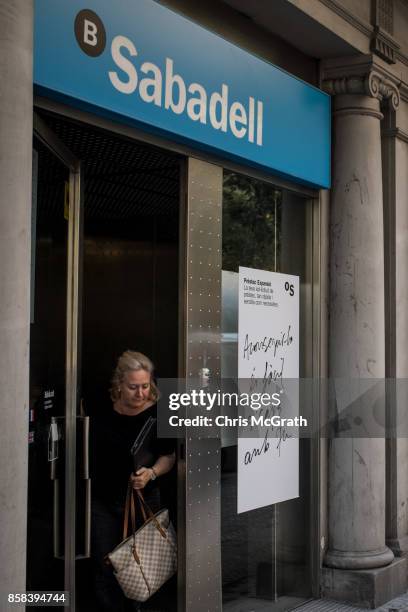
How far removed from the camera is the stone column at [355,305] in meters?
6.88

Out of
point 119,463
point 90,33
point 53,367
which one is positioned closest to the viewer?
point 90,33

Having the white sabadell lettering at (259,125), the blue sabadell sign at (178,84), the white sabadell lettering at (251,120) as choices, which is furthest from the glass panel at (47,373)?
the white sabadell lettering at (259,125)

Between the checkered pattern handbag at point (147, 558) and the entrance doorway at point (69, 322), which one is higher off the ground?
the entrance doorway at point (69, 322)

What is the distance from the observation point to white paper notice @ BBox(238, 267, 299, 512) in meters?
5.99

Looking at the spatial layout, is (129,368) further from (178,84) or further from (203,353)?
(178,84)

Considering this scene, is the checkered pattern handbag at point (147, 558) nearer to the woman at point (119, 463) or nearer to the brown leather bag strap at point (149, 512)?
the brown leather bag strap at point (149, 512)

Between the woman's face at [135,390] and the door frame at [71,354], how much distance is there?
3.07 feet

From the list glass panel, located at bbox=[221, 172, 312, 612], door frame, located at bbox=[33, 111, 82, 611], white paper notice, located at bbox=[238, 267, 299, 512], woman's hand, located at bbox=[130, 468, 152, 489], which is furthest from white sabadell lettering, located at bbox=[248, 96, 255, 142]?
woman's hand, located at bbox=[130, 468, 152, 489]

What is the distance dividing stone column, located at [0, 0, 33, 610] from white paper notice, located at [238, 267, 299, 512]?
2620mm

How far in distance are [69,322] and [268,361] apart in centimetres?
187

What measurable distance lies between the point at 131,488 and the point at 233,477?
0.64m

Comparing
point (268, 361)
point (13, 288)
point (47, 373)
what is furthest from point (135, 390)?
point (13, 288)

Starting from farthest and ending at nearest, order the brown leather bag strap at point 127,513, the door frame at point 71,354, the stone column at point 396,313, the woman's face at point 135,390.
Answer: the stone column at point 396,313 → the woman's face at point 135,390 → the brown leather bag strap at point 127,513 → the door frame at point 71,354

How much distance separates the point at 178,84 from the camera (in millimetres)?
5203
